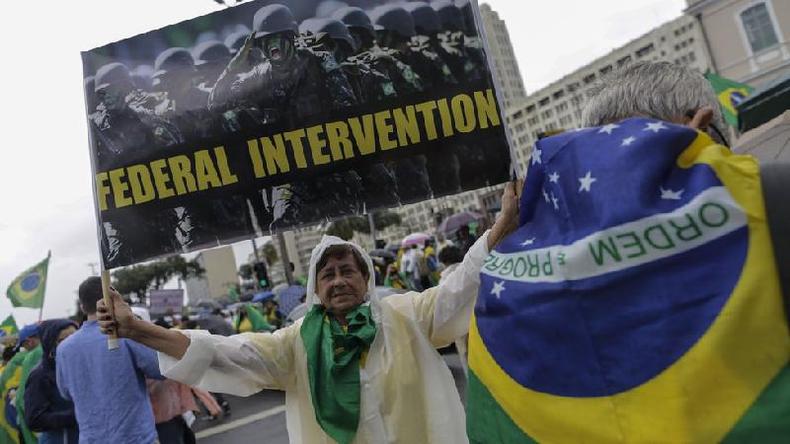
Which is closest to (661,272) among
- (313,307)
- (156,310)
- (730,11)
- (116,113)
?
(313,307)

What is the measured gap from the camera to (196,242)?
260 cm

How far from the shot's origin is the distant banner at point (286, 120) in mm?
2535

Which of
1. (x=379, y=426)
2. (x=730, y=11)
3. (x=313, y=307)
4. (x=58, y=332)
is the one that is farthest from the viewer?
(x=730, y=11)

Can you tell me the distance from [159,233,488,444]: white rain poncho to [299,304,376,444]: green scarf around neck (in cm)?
5

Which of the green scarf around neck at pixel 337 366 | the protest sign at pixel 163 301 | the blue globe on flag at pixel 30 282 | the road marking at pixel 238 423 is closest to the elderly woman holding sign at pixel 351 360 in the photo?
the green scarf around neck at pixel 337 366

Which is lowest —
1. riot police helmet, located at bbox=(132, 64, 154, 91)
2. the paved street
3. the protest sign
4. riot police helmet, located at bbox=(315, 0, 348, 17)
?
the paved street

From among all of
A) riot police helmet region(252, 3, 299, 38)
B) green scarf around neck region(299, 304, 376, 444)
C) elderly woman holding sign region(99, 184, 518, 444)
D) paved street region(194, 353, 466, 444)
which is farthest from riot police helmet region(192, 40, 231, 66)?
paved street region(194, 353, 466, 444)

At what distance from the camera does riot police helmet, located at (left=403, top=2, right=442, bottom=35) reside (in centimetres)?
256

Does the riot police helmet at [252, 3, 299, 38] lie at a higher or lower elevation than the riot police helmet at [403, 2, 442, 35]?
higher

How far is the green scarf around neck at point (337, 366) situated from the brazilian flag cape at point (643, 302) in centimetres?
126

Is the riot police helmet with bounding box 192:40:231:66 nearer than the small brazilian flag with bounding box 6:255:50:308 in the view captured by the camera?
Yes

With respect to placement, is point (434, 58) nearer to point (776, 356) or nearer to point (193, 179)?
point (193, 179)

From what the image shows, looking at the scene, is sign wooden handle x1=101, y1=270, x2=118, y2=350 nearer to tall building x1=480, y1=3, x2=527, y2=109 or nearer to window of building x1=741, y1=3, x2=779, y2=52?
window of building x1=741, y1=3, x2=779, y2=52

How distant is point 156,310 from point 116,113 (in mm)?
14929
